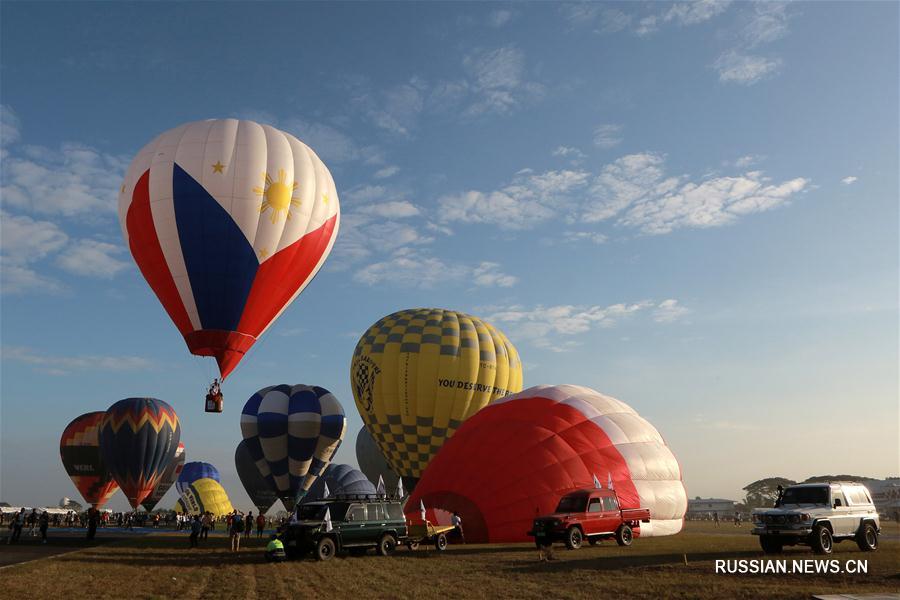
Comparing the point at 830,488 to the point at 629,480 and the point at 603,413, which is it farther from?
the point at 603,413

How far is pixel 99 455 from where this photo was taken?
65.9m

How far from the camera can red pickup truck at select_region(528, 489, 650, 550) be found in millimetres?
21000

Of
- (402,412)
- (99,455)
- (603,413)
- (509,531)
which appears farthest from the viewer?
(99,455)

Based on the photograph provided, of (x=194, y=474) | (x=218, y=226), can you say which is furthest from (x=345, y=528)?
(x=194, y=474)

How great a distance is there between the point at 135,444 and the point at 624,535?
48.0 meters

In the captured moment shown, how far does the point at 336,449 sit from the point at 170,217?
32.7m

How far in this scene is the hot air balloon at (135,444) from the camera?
5850 centimetres

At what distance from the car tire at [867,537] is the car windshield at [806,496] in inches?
63.7

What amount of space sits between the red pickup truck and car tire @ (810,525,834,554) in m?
6.05

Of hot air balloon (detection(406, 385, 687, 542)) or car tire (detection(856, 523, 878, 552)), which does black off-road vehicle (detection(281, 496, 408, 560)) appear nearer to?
hot air balloon (detection(406, 385, 687, 542))

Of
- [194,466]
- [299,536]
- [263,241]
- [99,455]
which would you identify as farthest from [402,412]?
[194,466]

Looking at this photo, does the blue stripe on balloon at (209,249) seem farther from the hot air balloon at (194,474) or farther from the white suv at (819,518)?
the hot air balloon at (194,474)

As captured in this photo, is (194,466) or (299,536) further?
(194,466)

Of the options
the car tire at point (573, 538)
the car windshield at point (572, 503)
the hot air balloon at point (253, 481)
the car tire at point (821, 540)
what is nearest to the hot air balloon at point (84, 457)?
the hot air balloon at point (253, 481)
